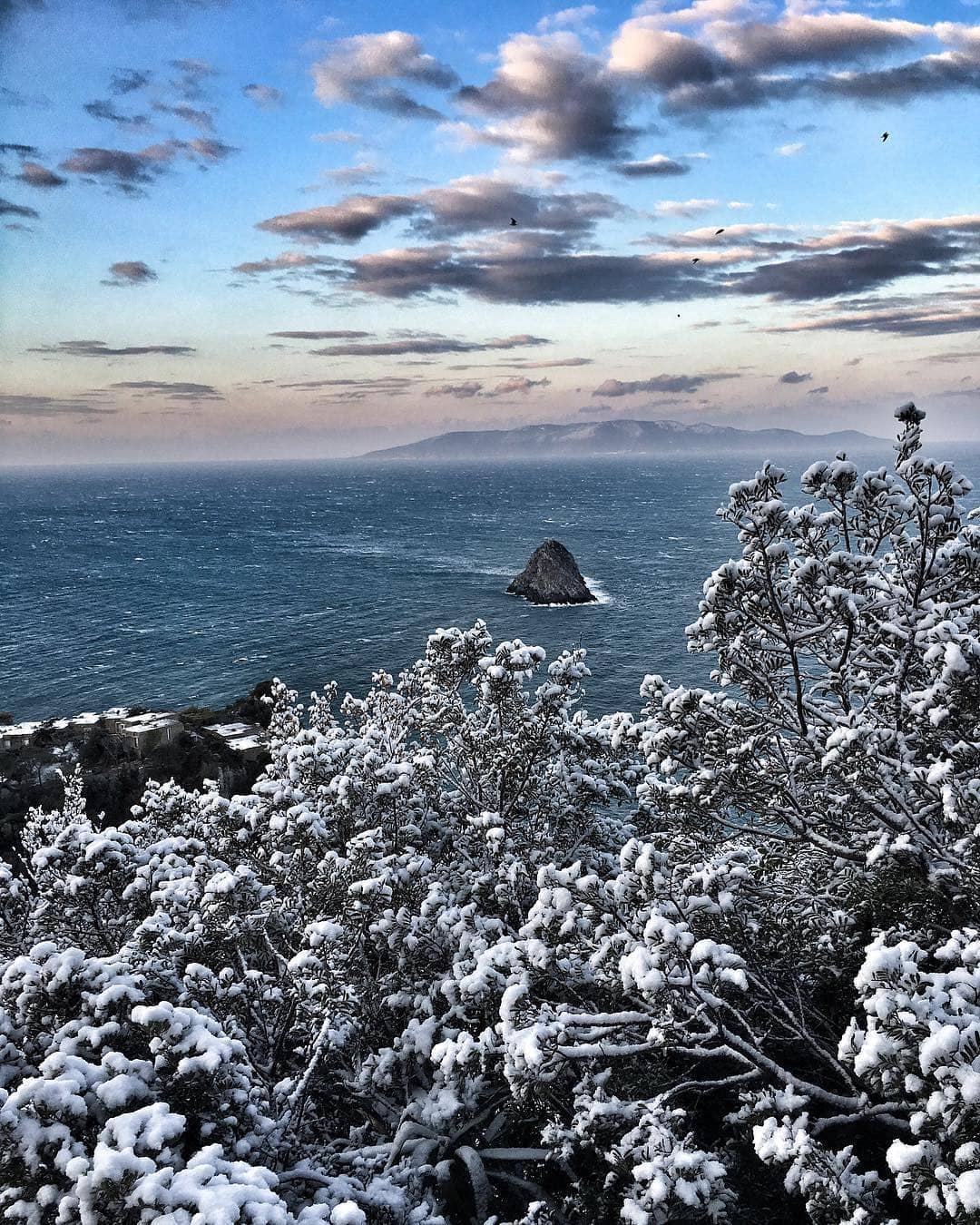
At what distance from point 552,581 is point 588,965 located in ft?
249

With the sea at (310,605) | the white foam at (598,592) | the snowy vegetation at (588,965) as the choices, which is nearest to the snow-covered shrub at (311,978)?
the snowy vegetation at (588,965)

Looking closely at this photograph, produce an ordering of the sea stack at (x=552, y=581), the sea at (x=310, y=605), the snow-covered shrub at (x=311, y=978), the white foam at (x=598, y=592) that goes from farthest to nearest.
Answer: the white foam at (x=598, y=592) < the sea stack at (x=552, y=581) < the sea at (x=310, y=605) < the snow-covered shrub at (x=311, y=978)

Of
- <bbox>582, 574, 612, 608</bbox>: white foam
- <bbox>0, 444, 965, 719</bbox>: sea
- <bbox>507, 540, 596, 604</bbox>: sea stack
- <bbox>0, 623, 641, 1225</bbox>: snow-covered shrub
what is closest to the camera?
<bbox>0, 623, 641, 1225</bbox>: snow-covered shrub

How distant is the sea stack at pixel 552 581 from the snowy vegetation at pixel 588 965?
223 ft

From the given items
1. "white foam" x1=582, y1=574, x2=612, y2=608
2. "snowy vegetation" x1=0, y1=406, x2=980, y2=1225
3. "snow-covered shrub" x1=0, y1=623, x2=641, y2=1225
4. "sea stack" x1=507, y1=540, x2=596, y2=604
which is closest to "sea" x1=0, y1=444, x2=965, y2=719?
"white foam" x1=582, y1=574, x2=612, y2=608

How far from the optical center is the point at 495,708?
15344 millimetres

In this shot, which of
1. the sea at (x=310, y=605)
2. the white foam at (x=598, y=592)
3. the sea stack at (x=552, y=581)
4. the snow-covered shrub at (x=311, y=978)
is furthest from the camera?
the white foam at (x=598, y=592)

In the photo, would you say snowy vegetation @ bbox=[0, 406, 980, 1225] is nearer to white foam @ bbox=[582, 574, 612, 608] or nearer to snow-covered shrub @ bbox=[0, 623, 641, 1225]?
snow-covered shrub @ bbox=[0, 623, 641, 1225]

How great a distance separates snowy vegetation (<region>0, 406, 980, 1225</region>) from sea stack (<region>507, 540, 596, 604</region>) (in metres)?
67.9

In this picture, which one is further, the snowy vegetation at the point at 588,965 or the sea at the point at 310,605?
the sea at the point at 310,605

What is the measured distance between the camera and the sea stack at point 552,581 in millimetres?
83125

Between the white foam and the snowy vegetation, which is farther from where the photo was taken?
the white foam

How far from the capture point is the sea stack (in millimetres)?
83125

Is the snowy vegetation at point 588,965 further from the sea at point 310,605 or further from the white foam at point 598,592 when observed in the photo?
the white foam at point 598,592
